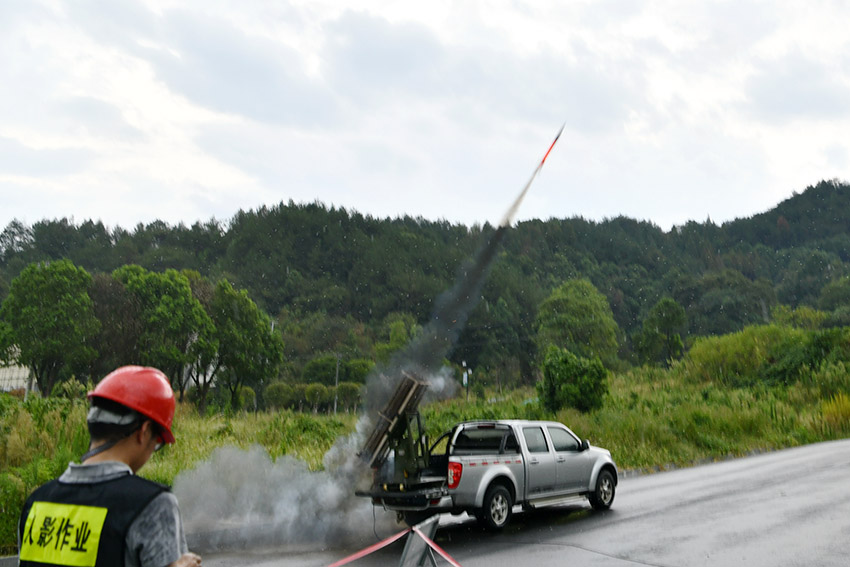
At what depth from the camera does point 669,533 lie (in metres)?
10.2

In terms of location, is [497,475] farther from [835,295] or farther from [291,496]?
[835,295]

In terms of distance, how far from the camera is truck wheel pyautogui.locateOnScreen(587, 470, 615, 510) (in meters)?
12.8

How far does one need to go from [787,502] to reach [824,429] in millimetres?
19326

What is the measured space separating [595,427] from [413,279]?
76708 mm

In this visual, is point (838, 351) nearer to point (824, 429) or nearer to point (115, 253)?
point (824, 429)

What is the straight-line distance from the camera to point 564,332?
77.5 m

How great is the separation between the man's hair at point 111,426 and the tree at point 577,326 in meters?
74.1

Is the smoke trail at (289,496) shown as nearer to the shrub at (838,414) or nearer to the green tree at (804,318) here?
the shrub at (838,414)

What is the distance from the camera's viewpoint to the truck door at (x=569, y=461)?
477 inches

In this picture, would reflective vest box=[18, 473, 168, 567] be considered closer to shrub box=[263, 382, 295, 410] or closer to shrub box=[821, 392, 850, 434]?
shrub box=[821, 392, 850, 434]

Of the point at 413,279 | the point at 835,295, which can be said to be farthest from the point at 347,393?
the point at 835,295

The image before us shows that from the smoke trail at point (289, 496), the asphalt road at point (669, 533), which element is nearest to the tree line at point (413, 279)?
the smoke trail at point (289, 496)

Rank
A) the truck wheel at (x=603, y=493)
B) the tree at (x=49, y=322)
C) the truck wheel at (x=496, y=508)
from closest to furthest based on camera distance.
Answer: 1. the truck wheel at (x=496, y=508)
2. the truck wheel at (x=603, y=493)
3. the tree at (x=49, y=322)

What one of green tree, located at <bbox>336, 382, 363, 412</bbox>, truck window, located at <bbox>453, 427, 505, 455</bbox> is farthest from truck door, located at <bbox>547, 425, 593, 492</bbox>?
green tree, located at <bbox>336, 382, 363, 412</bbox>
